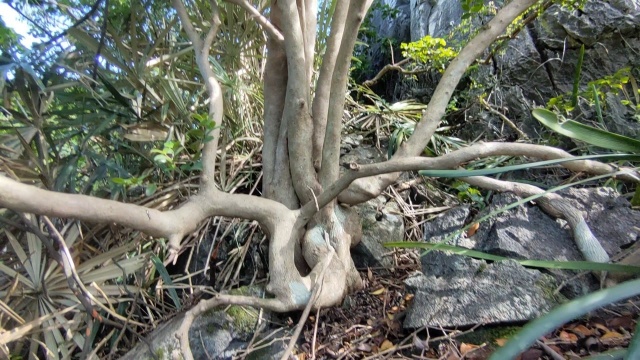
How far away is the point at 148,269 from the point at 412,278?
1.30 meters

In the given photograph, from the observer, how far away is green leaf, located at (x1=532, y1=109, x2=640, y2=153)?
4.49ft

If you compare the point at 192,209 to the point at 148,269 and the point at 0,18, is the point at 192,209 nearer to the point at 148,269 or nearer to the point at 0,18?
the point at 148,269

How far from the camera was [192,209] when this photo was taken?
1.57 m

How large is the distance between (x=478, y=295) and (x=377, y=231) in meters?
0.76

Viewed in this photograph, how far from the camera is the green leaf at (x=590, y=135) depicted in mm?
1368

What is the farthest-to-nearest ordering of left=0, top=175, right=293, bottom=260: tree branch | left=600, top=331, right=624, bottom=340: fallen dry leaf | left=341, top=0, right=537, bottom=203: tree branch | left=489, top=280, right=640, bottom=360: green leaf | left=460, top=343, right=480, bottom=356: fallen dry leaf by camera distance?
left=341, top=0, right=537, bottom=203: tree branch
left=460, top=343, right=480, bottom=356: fallen dry leaf
left=600, top=331, right=624, bottom=340: fallen dry leaf
left=0, top=175, right=293, bottom=260: tree branch
left=489, top=280, right=640, bottom=360: green leaf

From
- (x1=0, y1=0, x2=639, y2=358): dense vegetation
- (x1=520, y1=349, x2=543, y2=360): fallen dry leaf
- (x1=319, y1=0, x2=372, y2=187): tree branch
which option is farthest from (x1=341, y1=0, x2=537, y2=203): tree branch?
(x1=520, y1=349, x2=543, y2=360): fallen dry leaf

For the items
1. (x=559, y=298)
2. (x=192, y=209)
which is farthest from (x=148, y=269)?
(x=559, y=298)

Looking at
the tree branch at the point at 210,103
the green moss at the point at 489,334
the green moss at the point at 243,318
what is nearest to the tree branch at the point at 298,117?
the tree branch at the point at 210,103

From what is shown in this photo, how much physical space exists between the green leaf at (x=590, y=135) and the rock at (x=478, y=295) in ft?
1.64

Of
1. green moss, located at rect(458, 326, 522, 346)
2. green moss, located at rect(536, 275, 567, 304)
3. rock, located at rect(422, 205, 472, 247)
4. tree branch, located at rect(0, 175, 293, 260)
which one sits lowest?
green moss, located at rect(458, 326, 522, 346)

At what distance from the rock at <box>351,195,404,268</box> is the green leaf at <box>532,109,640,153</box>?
101 cm

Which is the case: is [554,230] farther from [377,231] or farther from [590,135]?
[377,231]

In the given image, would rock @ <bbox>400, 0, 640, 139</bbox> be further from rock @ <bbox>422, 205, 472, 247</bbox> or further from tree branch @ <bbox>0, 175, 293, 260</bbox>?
tree branch @ <bbox>0, 175, 293, 260</bbox>
